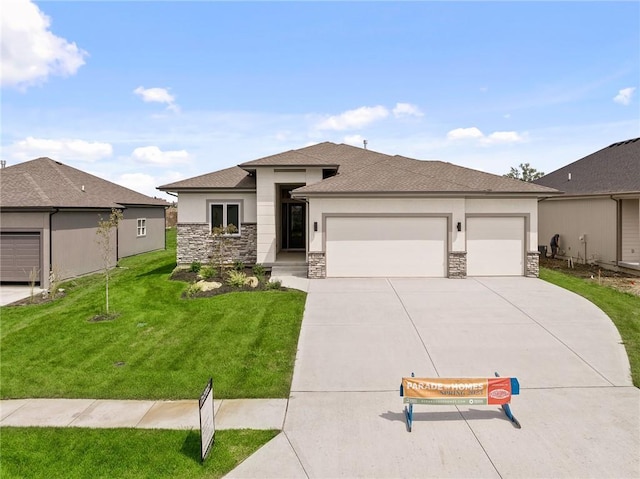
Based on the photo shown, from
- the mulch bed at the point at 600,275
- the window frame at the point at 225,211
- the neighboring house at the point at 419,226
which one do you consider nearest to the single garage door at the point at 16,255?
the window frame at the point at 225,211

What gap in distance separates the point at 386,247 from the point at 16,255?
14419 mm

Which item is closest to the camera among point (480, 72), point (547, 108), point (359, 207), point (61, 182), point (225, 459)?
point (225, 459)

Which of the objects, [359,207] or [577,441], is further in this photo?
[359,207]

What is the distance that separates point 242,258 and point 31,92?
417 inches

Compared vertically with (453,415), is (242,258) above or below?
above

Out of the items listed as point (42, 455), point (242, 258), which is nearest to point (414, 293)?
point (242, 258)

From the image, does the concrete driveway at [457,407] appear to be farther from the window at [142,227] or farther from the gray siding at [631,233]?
the window at [142,227]

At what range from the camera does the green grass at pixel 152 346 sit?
22.0ft

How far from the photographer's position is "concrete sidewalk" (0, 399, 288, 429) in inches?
217

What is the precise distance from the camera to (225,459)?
468 centimetres

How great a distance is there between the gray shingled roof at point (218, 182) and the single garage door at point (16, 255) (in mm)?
5232

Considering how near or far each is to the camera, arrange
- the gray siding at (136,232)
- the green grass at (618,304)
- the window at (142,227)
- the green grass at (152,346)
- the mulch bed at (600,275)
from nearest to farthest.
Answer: the green grass at (152,346), the green grass at (618,304), the mulch bed at (600,275), the gray siding at (136,232), the window at (142,227)

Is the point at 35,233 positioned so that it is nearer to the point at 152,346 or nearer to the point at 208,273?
the point at 208,273

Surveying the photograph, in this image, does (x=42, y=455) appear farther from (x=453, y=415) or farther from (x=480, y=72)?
(x=480, y=72)
